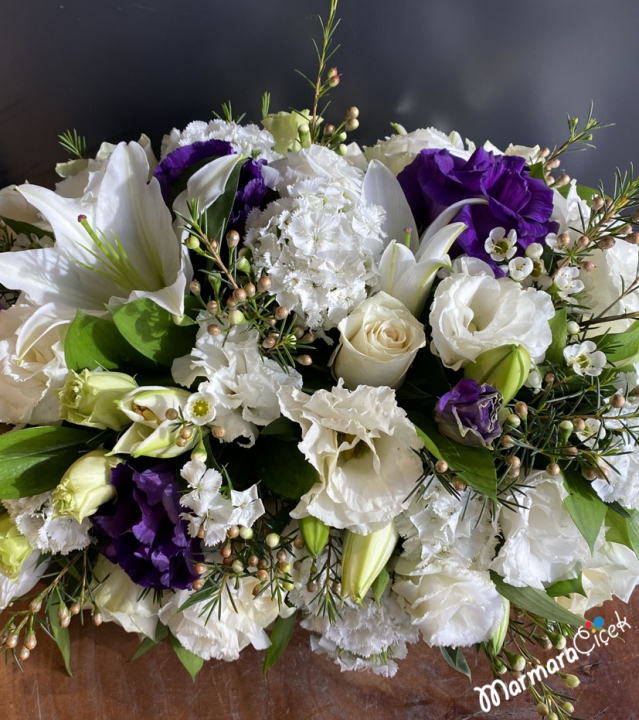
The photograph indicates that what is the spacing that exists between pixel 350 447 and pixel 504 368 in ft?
0.53

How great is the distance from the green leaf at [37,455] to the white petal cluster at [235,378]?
14cm

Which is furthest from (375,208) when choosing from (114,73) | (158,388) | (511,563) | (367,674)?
(367,674)

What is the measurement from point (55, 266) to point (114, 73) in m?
0.38

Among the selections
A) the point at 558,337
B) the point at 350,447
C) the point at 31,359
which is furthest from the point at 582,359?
the point at 31,359

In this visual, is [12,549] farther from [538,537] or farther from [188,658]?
[538,537]

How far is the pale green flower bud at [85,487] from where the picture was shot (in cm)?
53

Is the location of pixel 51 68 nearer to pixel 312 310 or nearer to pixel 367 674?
pixel 312 310

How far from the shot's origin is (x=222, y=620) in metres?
0.67

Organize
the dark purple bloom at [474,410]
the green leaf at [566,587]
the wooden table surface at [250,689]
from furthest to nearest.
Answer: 1. the wooden table surface at [250,689]
2. the green leaf at [566,587]
3. the dark purple bloom at [474,410]

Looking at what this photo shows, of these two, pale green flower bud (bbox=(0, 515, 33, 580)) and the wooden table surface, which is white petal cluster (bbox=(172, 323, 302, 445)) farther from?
the wooden table surface

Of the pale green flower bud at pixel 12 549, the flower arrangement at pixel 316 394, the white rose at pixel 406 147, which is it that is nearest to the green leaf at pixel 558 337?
the flower arrangement at pixel 316 394

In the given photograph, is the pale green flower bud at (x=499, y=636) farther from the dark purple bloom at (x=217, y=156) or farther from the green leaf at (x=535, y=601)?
the dark purple bloom at (x=217, y=156)

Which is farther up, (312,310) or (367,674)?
(312,310)

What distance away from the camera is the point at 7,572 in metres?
0.61
